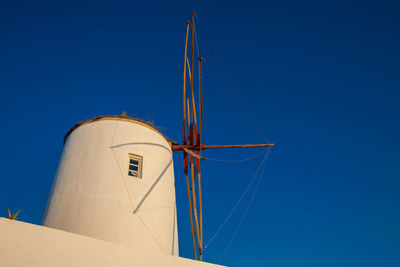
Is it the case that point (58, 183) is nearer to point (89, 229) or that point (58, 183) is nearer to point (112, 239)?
point (89, 229)

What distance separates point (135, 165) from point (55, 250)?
4465 millimetres

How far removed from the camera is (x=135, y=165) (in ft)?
33.9

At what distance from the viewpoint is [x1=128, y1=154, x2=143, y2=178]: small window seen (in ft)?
33.2

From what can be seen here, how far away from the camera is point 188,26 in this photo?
41.9ft

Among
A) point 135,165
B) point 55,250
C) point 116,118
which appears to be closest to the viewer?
point 55,250

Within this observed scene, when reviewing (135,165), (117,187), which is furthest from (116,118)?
(117,187)

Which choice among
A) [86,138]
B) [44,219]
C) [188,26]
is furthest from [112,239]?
[188,26]

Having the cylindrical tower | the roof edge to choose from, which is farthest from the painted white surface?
the roof edge

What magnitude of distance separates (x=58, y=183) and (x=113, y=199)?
2.07 m

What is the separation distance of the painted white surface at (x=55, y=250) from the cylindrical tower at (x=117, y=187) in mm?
1927

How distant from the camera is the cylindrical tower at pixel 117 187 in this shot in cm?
880

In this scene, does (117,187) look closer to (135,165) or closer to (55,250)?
(135,165)

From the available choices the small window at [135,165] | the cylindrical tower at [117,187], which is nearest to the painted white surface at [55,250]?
the cylindrical tower at [117,187]

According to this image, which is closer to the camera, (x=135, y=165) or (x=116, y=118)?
(x=135, y=165)
